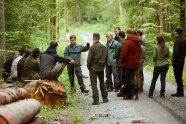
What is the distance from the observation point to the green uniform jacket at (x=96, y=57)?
7395mm

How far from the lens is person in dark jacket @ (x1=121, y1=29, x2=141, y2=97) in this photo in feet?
23.6

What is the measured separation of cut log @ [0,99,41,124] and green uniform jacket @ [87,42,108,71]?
8.81ft

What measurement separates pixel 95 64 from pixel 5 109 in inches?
150

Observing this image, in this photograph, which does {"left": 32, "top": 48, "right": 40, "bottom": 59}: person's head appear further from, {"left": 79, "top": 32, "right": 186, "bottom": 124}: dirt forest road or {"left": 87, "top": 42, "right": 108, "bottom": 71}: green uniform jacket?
{"left": 79, "top": 32, "right": 186, "bottom": 124}: dirt forest road

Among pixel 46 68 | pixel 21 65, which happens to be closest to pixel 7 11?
pixel 21 65

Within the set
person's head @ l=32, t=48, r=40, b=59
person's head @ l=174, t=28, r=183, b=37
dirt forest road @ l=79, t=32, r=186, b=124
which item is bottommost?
dirt forest road @ l=79, t=32, r=186, b=124

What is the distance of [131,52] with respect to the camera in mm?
7223

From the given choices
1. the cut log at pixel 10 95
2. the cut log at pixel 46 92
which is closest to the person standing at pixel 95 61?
the cut log at pixel 46 92

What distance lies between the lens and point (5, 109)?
4156mm

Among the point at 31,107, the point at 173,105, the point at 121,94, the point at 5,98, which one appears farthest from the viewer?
the point at 121,94

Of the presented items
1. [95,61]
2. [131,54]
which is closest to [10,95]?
[95,61]

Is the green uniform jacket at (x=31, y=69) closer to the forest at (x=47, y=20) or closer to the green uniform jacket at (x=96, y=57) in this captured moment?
the forest at (x=47, y=20)

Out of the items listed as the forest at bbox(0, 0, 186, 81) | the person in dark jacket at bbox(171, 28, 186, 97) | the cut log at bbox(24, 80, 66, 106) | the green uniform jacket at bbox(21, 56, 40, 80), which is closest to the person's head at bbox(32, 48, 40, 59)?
the green uniform jacket at bbox(21, 56, 40, 80)

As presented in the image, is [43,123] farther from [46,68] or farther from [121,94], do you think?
[121,94]
